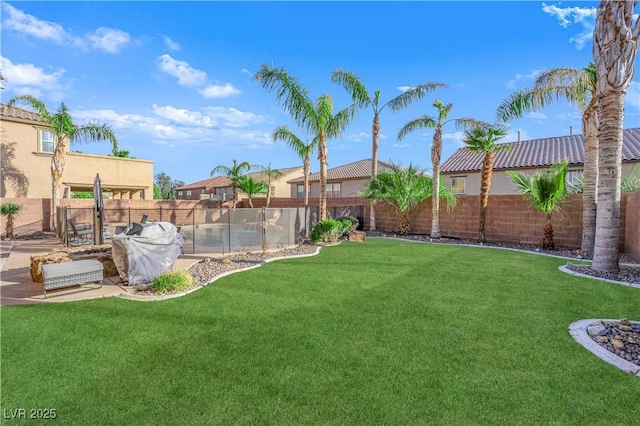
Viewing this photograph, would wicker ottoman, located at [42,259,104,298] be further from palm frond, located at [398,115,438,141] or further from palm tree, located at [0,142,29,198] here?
palm tree, located at [0,142,29,198]

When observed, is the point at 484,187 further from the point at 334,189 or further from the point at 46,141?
the point at 46,141

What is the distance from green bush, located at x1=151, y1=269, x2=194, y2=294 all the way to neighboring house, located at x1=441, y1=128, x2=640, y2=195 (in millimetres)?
17677

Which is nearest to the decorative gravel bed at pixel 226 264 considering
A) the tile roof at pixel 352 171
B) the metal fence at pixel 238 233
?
the metal fence at pixel 238 233

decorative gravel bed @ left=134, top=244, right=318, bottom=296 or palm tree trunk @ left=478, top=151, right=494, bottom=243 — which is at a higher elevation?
palm tree trunk @ left=478, top=151, right=494, bottom=243

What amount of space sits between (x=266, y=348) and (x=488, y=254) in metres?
9.69

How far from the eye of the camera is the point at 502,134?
45.8ft

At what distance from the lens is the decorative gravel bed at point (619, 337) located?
404cm

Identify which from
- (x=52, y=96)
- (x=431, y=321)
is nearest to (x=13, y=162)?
(x=52, y=96)

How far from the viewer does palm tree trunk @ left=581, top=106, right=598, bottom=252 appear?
11.0 meters

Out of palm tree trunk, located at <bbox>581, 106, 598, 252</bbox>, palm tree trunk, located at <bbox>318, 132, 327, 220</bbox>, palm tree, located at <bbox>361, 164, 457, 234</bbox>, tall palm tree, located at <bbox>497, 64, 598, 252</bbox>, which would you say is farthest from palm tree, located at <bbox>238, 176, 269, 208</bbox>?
palm tree trunk, located at <bbox>581, 106, 598, 252</bbox>

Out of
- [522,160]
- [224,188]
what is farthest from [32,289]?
[224,188]

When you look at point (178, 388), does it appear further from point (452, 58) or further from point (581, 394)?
point (452, 58)

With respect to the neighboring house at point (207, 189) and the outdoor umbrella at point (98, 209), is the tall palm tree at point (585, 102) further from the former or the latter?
the neighboring house at point (207, 189)

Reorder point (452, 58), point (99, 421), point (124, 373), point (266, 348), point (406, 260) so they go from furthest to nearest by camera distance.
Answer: point (452, 58)
point (406, 260)
point (266, 348)
point (124, 373)
point (99, 421)
